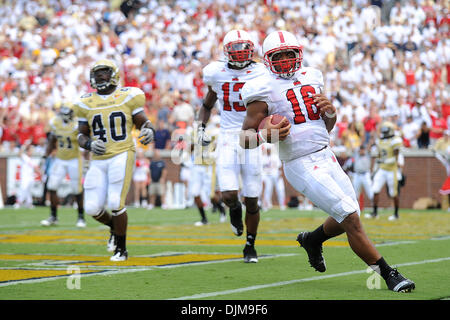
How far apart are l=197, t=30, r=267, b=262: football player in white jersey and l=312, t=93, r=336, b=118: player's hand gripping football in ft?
7.02

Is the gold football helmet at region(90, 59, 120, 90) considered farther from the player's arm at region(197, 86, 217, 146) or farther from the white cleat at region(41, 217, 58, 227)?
the white cleat at region(41, 217, 58, 227)

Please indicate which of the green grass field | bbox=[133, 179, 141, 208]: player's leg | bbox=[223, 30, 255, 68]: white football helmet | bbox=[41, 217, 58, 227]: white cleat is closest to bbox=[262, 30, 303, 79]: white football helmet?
the green grass field

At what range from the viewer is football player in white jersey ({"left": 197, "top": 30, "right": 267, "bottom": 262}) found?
8383 millimetres

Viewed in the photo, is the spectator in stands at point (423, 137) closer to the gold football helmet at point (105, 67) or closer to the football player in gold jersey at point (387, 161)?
the football player in gold jersey at point (387, 161)

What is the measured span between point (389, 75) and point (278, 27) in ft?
11.7

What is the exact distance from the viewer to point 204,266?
7.73 m

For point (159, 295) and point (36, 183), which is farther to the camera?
point (36, 183)

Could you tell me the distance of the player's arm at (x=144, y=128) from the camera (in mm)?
8375

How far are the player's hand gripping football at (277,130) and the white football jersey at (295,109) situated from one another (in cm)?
26

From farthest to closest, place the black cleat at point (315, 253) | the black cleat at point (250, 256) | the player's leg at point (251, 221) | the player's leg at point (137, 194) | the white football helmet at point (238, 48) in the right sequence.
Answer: the player's leg at point (137, 194), the white football helmet at point (238, 48), the player's leg at point (251, 221), the black cleat at point (250, 256), the black cleat at point (315, 253)

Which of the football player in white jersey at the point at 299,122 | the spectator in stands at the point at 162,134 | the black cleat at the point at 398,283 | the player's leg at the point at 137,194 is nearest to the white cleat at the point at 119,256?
the football player in white jersey at the point at 299,122
